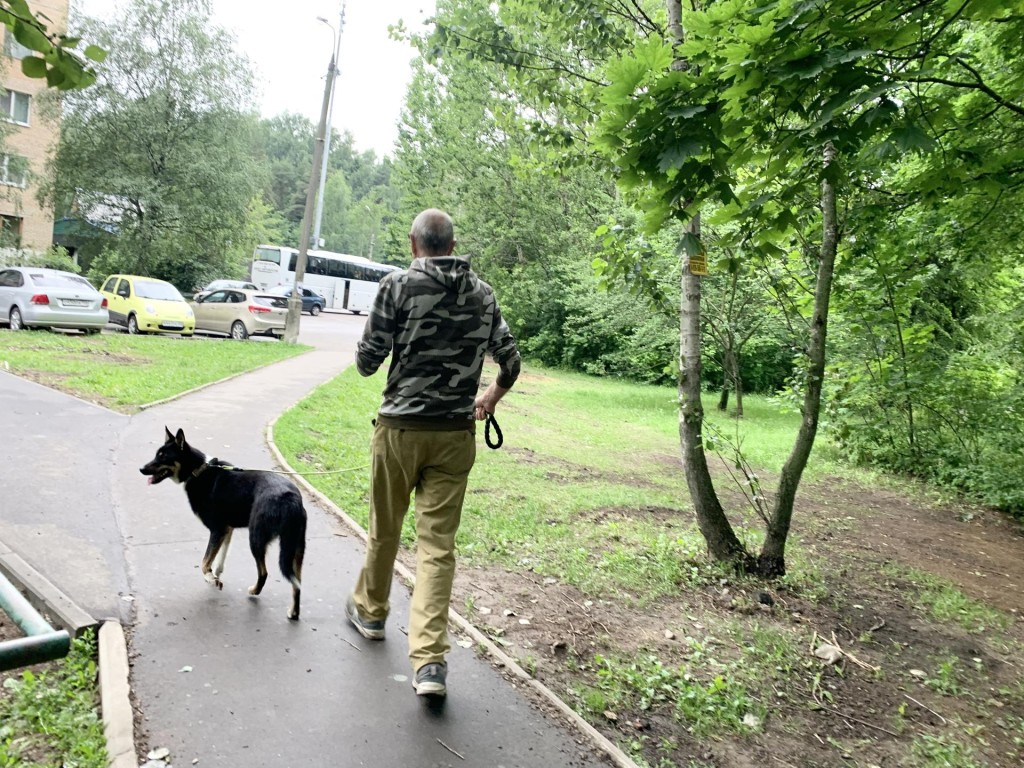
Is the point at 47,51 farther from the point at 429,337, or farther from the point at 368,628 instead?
the point at 368,628

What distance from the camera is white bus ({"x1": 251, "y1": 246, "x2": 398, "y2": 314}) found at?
47.0 metres

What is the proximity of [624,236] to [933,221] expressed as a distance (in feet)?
12.3

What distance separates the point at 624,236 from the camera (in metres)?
6.04

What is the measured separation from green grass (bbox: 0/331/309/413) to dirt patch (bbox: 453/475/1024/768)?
716 cm

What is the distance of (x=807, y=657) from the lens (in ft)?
14.6

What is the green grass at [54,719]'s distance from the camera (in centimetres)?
268

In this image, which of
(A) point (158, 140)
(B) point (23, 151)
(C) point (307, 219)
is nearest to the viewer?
(C) point (307, 219)

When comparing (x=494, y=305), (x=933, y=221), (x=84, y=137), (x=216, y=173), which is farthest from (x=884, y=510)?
(x=84, y=137)

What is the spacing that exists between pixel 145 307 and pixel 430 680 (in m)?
19.4

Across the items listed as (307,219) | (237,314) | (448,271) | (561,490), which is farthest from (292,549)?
(237,314)

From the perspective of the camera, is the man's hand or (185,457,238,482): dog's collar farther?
(185,457,238,482): dog's collar

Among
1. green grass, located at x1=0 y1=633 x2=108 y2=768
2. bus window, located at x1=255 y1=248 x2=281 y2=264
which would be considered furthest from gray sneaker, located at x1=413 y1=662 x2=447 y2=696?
bus window, located at x1=255 y1=248 x2=281 y2=264

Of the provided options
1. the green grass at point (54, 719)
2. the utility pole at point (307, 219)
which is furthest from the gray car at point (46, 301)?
the green grass at point (54, 719)

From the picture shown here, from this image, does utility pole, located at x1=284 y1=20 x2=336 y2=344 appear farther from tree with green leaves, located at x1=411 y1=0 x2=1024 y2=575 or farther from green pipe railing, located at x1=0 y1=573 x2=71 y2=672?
green pipe railing, located at x1=0 y1=573 x2=71 y2=672
